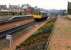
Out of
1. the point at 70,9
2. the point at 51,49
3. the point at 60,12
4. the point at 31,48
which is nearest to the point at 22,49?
the point at 31,48

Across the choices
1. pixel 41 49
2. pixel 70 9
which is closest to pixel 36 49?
pixel 41 49

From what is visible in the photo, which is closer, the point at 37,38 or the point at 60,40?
the point at 60,40

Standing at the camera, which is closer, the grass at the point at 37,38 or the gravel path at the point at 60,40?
the gravel path at the point at 60,40

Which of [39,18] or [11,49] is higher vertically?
[11,49]

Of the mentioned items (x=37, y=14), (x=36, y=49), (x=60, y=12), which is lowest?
(x=60, y=12)

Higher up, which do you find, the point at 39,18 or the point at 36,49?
the point at 36,49

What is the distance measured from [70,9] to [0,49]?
240 feet

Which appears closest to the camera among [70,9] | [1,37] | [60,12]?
[1,37]

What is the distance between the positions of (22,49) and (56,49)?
5.51 feet

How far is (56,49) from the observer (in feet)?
33.6

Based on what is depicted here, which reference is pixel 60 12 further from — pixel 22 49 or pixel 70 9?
pixel 22 49

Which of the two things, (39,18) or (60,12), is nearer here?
(39,18)

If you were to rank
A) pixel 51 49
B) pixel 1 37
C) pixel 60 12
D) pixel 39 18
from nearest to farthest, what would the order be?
pixel 51 49, pixel 1 37, pixel 39 18, pixel 60 12

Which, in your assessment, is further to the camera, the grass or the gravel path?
the grass
